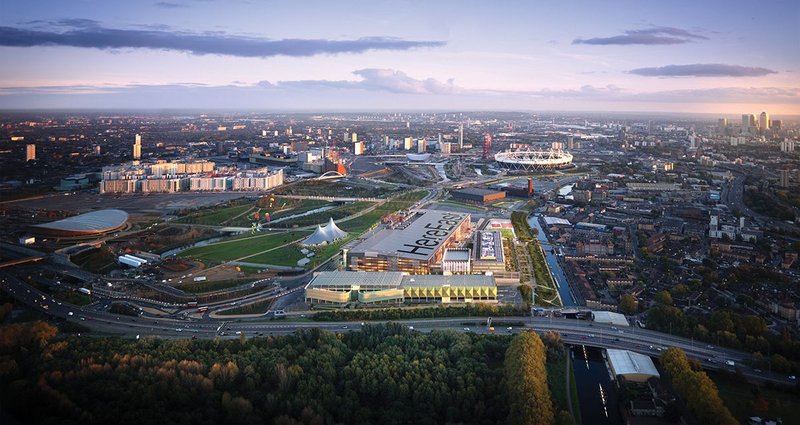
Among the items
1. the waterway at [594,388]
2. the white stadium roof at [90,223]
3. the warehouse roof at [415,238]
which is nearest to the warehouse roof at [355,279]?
the warehouse roof at [415,238]

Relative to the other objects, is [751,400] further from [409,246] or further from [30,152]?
[30,152]

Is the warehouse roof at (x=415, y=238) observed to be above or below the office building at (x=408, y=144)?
below

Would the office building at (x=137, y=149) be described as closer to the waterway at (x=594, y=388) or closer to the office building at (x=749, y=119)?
the waterway at (x=594, y=388)

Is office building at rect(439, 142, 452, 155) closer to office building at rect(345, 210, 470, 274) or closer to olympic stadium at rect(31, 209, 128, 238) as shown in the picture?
office building at rect(345, 210, 470, 274)

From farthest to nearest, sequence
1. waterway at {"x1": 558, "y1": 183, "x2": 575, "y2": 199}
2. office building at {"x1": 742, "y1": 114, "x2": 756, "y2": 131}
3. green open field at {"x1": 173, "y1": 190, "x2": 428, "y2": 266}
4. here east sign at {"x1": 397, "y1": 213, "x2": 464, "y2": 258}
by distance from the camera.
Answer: waterway at {"x1": 558, "y1": 183, "x2": 575, "y2": 199} < office building at {"x1": 742, "y1": 114, "x2": 756, "y2": 131} < green open field at {"x1": 173, "y1": 190, "x2": 428, "y2": 266} < here east sign at {"x1": 397, "y1": 213, "x2": 464, "y2": 258}

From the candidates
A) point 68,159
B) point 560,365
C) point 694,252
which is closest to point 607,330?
point 560,365

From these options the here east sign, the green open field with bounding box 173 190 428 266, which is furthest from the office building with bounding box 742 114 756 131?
the green open field with bounding box 173 190 428 266
